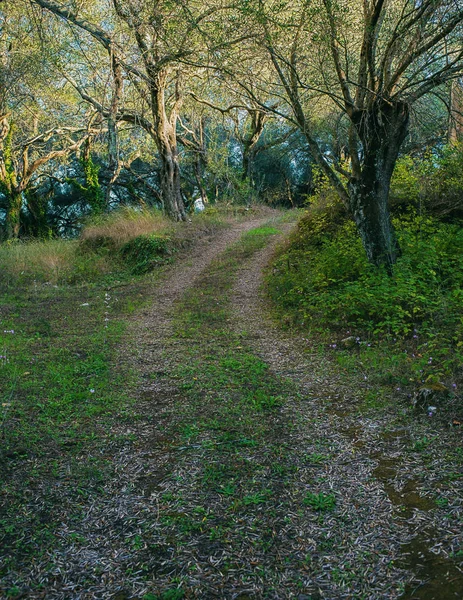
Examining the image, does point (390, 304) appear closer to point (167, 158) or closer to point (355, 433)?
point (355, 433)

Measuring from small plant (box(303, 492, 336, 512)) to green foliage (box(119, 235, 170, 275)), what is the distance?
1065cm

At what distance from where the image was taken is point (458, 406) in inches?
162

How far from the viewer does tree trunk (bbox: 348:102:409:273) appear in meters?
7.66

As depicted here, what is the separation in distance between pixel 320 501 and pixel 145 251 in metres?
11.6

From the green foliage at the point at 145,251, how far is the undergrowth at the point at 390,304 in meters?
4.36

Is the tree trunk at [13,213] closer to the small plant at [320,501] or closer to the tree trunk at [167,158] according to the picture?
the tree trunk at [167,158]

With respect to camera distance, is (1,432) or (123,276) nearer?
(1,432)

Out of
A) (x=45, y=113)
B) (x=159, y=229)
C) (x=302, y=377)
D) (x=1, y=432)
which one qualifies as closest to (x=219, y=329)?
(x=302, y=377)

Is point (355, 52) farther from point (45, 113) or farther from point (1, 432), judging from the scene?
point (45, 113)

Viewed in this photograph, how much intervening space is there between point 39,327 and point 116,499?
537cm

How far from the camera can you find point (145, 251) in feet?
45.9

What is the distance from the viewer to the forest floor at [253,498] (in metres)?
2.49

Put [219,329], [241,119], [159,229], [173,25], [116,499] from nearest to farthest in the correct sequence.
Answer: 1. [116,499]
2. [219,329]
3. [173,25]
4. [159,229]
5. [241,119]

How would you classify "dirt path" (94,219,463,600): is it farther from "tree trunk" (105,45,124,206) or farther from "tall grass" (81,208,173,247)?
"tree trunk" (105,45,124,206)
